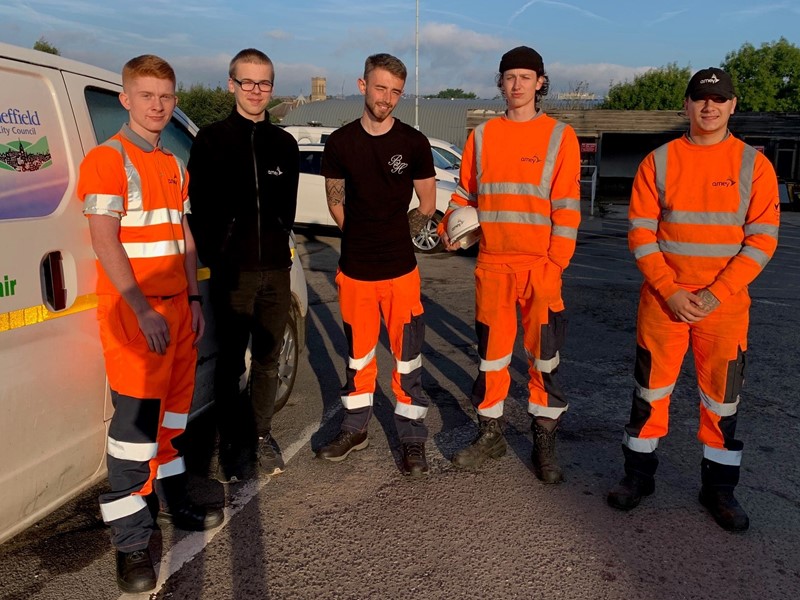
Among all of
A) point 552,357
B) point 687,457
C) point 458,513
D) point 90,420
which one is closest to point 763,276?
point 687,457

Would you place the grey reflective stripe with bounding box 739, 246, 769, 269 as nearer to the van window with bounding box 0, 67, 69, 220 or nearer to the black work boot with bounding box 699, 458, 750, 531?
the black work boot with bounding box 699, 458, 750, 531

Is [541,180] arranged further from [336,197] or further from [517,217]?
[336,197]

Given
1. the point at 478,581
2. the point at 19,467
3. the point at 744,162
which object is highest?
the point at 744,162

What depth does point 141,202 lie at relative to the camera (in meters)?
2.65

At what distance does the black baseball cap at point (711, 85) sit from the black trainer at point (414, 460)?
2.20 m

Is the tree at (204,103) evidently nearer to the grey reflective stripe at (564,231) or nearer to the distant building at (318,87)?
the distant building at (318,87)

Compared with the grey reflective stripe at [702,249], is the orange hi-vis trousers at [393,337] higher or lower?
lower

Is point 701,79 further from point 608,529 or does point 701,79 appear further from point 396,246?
point 608,529

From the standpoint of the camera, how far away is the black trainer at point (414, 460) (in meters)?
3.67

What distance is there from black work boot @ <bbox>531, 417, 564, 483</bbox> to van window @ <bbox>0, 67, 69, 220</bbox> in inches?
98.7

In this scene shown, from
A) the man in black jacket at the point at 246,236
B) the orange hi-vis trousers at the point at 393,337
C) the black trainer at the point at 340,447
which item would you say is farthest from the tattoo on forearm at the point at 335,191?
the black trainer at the point at 340,447

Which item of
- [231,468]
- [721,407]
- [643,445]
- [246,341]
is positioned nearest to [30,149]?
[246,341]

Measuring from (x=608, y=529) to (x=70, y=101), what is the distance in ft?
9.68

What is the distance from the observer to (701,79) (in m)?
3.10
